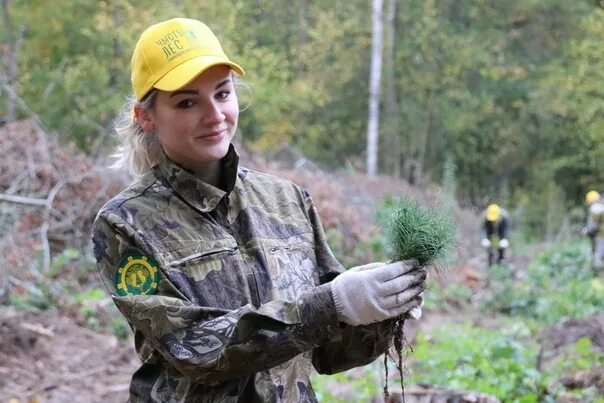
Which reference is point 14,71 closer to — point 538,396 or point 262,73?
point 262,73

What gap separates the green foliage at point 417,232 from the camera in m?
2.36

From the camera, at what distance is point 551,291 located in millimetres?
11945

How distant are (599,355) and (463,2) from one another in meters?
24.8

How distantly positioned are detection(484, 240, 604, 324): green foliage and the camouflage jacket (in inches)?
311

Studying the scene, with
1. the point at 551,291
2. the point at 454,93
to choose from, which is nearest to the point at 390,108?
the point at 454,93

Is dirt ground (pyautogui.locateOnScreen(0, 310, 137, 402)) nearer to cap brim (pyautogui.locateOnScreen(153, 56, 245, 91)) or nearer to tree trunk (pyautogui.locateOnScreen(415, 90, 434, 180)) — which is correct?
cap brim (pyautogui.locateOnScreen(153, 56, 245, 91))

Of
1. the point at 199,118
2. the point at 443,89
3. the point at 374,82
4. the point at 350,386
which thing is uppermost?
the point at 199,118

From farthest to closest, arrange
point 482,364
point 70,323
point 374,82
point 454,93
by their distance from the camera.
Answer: point 454,93 → point 374,82 → point 70,323 → point 482,364

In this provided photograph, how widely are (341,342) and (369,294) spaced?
1.67 feet

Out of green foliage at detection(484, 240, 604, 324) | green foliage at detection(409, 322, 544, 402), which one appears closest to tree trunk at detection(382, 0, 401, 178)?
green foliage at detection(484, 240, 604, 324)

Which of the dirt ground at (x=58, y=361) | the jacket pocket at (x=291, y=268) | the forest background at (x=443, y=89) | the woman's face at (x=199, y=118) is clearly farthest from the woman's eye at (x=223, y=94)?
the forest background at (x=443, y=89)

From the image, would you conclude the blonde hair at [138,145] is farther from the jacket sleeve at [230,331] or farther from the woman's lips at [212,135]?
the jacket sleeve at [230,331]

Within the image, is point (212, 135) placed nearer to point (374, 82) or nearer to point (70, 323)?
point (70, 323)

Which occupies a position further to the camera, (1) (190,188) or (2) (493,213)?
(2) (493,213)
